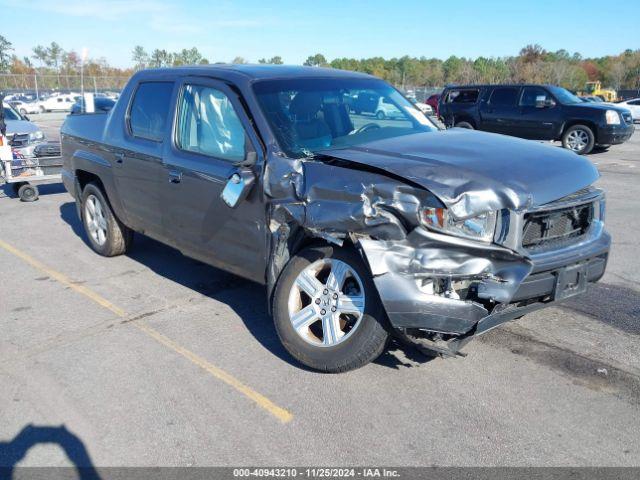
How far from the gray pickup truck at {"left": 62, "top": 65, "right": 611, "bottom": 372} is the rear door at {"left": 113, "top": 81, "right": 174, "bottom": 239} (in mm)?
25

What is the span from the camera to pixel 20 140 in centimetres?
1135

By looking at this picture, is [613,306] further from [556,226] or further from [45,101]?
[45,101]

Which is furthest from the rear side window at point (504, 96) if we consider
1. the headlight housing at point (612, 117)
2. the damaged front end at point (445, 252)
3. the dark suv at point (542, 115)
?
the damaged front end at point (445, 252)

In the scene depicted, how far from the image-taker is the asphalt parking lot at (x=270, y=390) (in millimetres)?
2996

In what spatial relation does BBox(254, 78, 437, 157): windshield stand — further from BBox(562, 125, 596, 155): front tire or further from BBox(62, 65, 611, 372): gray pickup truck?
BBox(562, 125, 596, 155): front tire

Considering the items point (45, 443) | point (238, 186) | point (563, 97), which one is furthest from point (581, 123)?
point (45, 443)

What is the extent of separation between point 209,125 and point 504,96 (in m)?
14.4

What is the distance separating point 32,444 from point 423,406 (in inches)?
A: 84.6

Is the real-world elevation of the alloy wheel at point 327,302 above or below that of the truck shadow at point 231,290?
above

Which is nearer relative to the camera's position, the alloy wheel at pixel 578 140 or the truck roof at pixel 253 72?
the truck roof at pixel 253 72

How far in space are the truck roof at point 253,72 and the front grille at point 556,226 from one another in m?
2.24

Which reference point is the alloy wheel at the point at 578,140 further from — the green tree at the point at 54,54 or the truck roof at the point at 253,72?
the green tree at the point at 54,54

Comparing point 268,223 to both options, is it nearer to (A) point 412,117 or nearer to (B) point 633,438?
(A) point 412,117

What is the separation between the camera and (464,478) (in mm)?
2762
